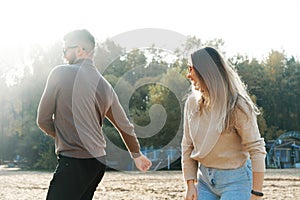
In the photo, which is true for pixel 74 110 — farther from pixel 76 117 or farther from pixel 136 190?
pixel 136 190

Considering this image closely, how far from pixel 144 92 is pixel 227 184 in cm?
3511

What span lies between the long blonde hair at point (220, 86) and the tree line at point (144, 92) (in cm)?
3041

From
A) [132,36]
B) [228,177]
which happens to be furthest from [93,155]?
[132,36]

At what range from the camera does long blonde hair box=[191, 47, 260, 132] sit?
316 cm

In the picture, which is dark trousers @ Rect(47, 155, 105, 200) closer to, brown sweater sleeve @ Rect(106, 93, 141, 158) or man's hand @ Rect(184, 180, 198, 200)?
brown sweater sleeve @ Rect(106, 93, 141, 158)

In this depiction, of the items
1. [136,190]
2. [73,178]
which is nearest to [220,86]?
[73,178]

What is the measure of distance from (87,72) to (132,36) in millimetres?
5735

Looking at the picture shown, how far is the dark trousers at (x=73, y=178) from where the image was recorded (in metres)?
3.29

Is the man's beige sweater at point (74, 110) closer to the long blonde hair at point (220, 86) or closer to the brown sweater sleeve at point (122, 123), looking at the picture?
the brown sweater sleeve at point (122, 123)

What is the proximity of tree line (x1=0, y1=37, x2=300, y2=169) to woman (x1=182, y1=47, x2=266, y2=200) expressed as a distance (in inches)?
1194

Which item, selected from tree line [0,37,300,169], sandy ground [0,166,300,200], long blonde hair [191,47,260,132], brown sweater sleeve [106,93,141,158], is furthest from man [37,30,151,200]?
tree line [0,37,300,169]

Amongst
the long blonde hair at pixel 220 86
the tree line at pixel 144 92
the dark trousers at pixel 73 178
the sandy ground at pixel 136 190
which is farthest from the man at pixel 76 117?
the tree line at pixel 144 92

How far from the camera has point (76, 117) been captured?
3439mm

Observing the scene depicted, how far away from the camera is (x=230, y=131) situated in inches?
127
